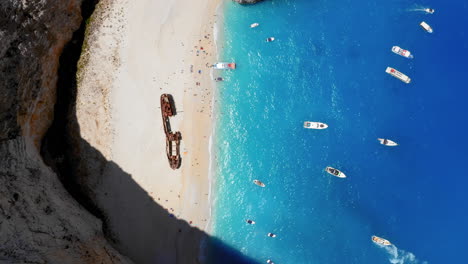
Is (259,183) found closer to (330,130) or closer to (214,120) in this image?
(214,120)

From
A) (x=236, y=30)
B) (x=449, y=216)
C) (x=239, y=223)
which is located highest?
(x=236, y=30)

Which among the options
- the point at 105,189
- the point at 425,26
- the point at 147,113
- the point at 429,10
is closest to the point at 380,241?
the point at 425,26

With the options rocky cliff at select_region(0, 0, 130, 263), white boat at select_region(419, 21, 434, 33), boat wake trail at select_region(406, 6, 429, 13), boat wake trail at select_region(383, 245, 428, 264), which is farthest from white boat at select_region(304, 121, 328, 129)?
rocky cliff at select_region(0, 0, 130, 263)

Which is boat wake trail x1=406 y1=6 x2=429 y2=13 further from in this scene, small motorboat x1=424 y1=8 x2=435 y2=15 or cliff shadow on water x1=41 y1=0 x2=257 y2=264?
cliff shadow on water x1=41 y1=0 x2=257 y2=264

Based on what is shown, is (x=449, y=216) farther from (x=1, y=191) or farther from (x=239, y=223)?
(x=1, y=191)

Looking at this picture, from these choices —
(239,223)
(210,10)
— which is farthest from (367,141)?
(210,10)

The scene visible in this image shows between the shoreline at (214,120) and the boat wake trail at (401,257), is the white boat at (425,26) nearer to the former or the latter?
the shoreline at (214,120)

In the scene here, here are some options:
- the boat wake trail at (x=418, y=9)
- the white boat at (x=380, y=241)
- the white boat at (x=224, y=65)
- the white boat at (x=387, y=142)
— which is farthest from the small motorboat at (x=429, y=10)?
the white boat at (x=380, y=241)
